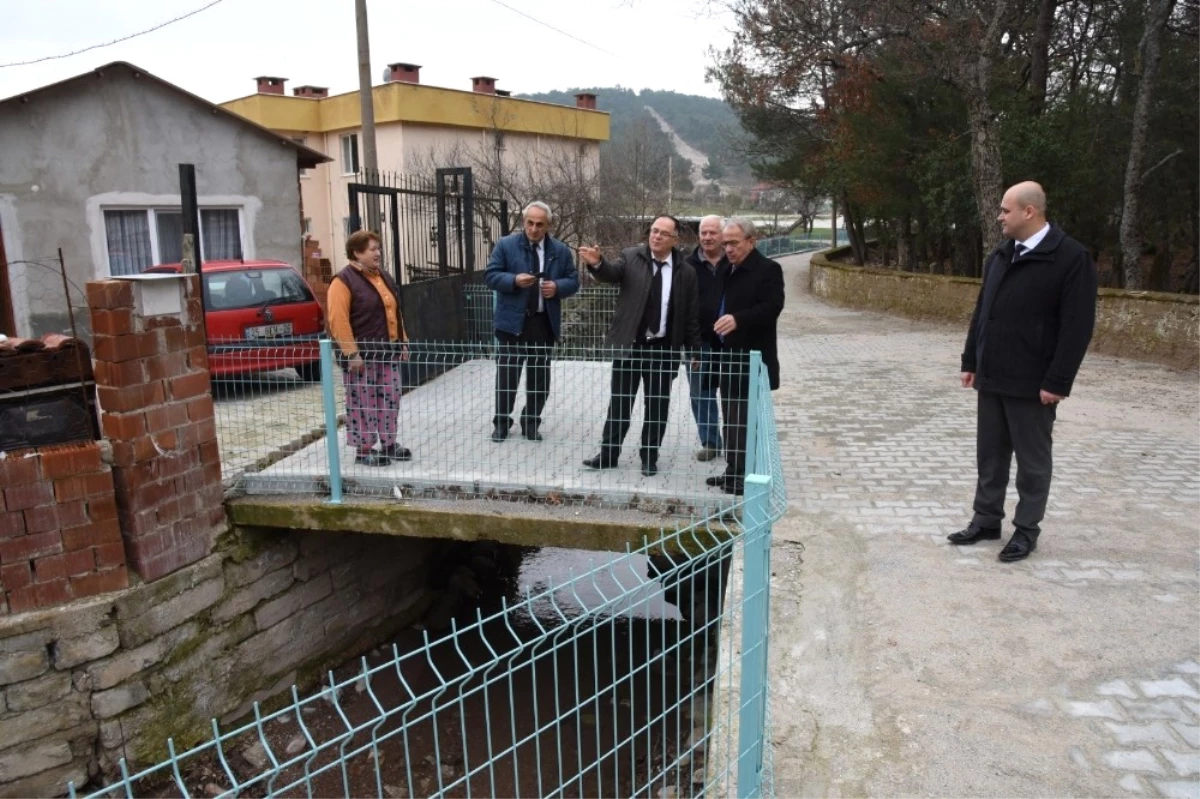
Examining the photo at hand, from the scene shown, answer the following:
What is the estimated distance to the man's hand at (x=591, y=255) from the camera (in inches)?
200

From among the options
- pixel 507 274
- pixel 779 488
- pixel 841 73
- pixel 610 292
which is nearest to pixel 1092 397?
pixel 610 292

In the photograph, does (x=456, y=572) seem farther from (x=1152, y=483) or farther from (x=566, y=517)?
(x=1152, y=483)

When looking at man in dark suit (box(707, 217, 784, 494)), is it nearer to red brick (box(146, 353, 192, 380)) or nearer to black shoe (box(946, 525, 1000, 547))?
black shoe (box(946, 525, 1000, 547))

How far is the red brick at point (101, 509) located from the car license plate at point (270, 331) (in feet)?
14.3

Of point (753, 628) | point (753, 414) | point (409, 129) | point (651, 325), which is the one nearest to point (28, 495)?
point (651, 325)

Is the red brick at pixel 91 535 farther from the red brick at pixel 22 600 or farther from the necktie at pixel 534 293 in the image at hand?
the necktie at pixel 534 293

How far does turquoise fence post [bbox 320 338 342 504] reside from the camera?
525 centimetres

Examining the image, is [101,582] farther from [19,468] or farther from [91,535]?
[19,468]

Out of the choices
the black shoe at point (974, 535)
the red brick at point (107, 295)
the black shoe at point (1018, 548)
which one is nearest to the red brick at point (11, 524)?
the red brick at point (107, 295)

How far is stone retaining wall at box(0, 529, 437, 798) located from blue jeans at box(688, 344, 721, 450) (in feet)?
9.35

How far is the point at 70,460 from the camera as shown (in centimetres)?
475

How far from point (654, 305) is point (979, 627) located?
261cm

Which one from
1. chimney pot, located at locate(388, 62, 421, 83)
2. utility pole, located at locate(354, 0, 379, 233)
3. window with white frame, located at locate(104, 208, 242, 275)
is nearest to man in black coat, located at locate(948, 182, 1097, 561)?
utility pole, located at locate(354, 0, 379, 233)

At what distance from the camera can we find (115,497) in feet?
16.1
